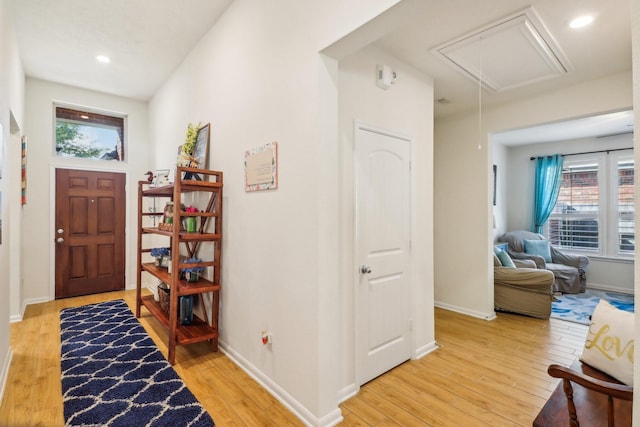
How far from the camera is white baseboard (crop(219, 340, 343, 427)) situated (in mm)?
1898

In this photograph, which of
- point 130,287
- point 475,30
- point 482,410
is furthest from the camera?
Result: point 130,287

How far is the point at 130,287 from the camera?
5031 mm

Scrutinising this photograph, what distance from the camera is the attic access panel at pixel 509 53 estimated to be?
2.38 meters

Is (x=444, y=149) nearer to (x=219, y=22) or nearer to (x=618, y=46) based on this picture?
(x=618, y=46)

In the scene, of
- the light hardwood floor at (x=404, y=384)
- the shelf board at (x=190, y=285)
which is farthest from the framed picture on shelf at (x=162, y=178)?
the light hardwood floor at (x=404, y=384)

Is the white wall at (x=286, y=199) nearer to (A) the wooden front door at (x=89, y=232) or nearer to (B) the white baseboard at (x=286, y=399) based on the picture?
(B) the white baseboard at (x=286, y=399)

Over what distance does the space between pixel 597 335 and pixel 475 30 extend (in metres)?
2.27

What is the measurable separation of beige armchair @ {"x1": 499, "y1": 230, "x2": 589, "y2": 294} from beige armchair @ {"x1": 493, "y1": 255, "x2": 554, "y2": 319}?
4.59 feet

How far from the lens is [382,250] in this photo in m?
2.59

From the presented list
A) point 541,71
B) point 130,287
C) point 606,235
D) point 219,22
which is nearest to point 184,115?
point 219,22

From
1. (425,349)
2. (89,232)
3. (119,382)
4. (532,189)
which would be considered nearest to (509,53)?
(425,349)

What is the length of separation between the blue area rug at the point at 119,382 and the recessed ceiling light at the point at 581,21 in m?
3.77

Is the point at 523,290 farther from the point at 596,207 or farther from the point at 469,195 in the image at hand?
the point at 596,207

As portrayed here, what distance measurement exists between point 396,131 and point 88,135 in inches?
190
